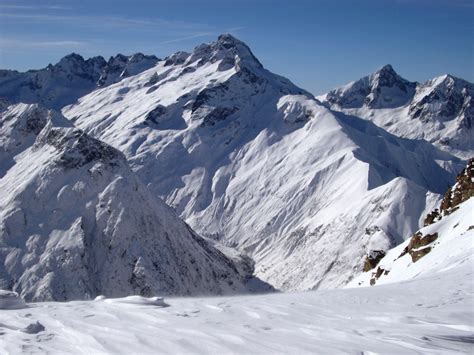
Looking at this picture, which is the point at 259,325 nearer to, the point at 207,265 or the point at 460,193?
the point at 460,193

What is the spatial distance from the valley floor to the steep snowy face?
82.6 metres

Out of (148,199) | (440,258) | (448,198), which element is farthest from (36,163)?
(440,258)

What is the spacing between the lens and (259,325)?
15.2 metres

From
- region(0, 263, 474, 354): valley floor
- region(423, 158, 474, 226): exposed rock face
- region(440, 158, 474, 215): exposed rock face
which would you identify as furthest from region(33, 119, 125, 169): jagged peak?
region(0, 263, 474, 354): valley floor

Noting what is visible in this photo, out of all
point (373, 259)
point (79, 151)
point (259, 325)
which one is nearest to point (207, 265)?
point (79, 151)

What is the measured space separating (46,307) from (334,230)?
142764 mm

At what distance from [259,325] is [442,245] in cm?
2304

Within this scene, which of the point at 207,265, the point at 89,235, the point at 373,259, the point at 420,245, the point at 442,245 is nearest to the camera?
the point at 442,245

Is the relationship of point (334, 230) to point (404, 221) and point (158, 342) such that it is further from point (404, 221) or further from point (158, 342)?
point (158, 342)

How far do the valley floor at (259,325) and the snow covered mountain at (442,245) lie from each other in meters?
8.72

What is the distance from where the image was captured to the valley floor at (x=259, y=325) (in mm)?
13164

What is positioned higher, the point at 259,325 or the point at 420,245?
the point at 420,245

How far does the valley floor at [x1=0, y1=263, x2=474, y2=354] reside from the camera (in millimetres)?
13164

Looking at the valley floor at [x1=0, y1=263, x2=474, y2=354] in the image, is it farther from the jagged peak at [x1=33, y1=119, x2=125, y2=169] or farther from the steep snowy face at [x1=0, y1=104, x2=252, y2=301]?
the jagged peak at [x1=33, y1=119, x2=125, y2=169]
